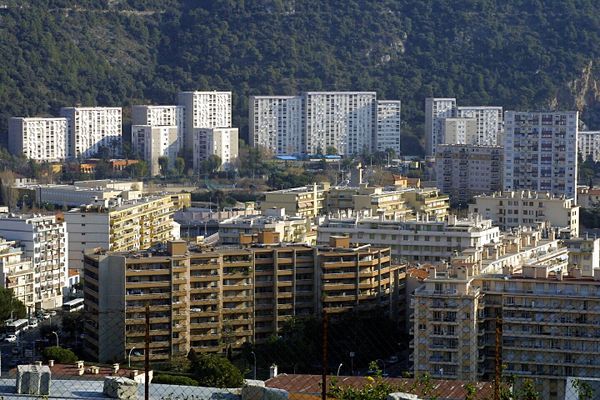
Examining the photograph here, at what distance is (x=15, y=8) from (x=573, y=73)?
17233mm

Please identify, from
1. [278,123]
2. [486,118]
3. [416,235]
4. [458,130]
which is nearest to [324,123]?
[278,123]

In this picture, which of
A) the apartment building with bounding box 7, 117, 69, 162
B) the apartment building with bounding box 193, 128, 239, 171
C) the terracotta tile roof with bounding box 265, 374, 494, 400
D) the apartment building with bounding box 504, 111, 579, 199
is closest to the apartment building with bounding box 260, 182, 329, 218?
the apartment building with bounding box 504, 111, 579, 199

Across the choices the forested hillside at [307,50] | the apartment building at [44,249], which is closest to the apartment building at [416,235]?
the apartment building at [44,249]

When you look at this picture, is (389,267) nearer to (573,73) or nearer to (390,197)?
(390,197)

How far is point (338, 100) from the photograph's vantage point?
49.3m

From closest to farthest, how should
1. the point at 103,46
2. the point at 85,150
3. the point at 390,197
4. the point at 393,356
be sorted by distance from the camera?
the point at 393,356 < the point at 390,197 < the point at 85,150 < the point at 103,46

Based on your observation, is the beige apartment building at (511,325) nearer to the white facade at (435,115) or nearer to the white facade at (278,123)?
the white facade at (435,115)

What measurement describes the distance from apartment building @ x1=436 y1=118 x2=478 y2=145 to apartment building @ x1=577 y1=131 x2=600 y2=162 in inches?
116

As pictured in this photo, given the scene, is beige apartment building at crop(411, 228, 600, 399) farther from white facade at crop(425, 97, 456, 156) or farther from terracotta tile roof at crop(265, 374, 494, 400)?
white facade at crop(425, 97, 456, 156)

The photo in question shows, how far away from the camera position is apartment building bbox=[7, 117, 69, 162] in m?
44.6

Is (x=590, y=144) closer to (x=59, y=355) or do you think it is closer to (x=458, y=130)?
(x=458, y=130)

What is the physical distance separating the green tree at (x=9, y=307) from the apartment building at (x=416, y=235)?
4.27m

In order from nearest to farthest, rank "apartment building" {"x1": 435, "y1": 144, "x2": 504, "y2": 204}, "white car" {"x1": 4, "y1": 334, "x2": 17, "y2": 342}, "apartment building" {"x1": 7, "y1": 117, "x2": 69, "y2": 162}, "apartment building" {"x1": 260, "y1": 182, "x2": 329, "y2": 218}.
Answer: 1. "white car" {"x1": 4, "y1": 334, "x2": 17, "y2": 342}
2. "apartment building" {"x1": 260, "y1": 182, "x2": 329, "y2": 218}
3. "apartment building" {"x1": 435, "y1": 144, "x2": 504, "y2": 204}
4. "apartment building" {"x1": 7, "y1": 117, "x2": 69, "y2": 162}

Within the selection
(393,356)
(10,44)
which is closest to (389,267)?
(393,356)
